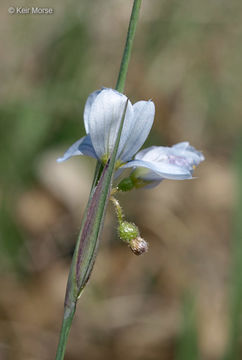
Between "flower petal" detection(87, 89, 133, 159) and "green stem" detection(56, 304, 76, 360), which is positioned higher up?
"flower petal" detection(87, 89, 133, 159)

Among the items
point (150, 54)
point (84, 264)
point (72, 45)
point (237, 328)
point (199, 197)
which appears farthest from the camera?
point (150, 54)

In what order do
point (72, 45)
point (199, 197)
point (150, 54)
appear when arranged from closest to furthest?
point (72, 45) → point (199, 197) → point (150, 54)

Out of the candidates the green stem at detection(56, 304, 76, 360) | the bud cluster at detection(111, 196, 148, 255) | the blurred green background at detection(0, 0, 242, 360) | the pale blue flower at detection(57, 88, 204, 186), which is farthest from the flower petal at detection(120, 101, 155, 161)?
the blurred green background at detection(0, 0, 242, 360)

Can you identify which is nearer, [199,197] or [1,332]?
[1,332]

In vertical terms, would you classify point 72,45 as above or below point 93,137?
below

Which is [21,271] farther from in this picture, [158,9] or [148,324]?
[158,9]

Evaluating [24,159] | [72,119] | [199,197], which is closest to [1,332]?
[24,159]

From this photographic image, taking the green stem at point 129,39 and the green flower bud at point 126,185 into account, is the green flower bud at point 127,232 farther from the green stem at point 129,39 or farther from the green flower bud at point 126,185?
the green stem at point 129,39

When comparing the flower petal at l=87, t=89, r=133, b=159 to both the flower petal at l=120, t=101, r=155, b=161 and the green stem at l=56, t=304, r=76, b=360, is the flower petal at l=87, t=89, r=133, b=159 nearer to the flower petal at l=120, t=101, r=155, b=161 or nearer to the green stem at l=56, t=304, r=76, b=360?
the flower petal at l=120, t=101, r=155, b=161
